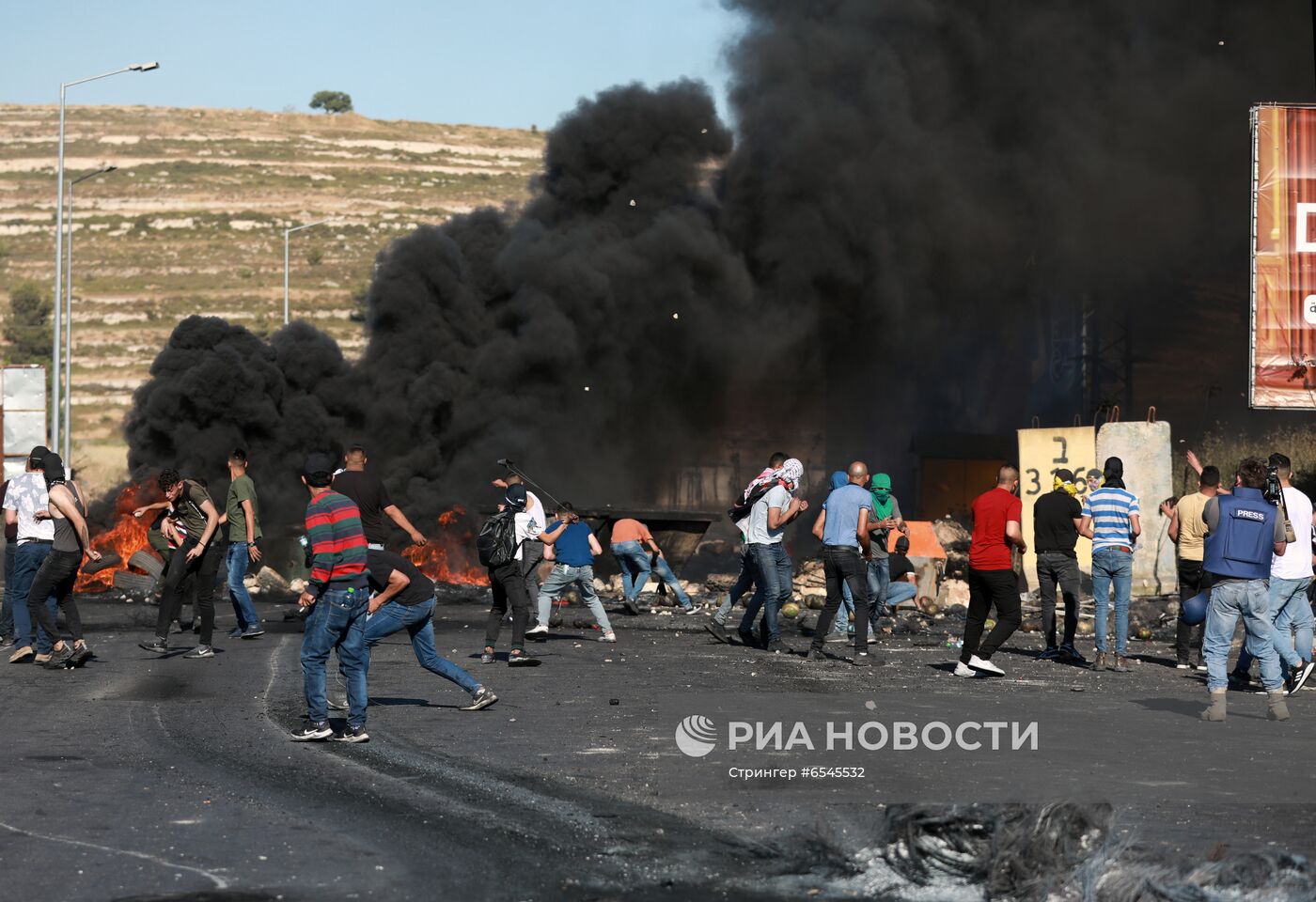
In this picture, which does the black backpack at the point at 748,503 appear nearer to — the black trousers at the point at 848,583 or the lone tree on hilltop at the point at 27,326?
the black trousers at the point at 848,583

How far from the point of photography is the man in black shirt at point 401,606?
28.2ft

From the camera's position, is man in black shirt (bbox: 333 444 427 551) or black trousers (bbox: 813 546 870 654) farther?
black trousers (bbox: 813 546 870 654)

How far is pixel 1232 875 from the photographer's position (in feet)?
15.6

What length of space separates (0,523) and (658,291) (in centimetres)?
1922

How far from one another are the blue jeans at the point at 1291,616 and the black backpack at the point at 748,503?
404cm

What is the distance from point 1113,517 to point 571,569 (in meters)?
5.21

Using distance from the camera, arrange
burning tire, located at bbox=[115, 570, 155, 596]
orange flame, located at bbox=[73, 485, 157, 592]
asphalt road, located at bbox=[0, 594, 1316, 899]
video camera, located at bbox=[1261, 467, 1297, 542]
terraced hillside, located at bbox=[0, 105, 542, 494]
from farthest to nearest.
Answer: terraced hillside, located at bbox=[0, 105, 542, 494] → orange flame, located at bbox=[73, 485, 157, 592] → burning tire, located at bbox=[115, 570, 155, 596] → video camera, located at bbox=[1261, 467, 1297, 542] → asphalt road, located at bbox=[0, 594, 1316, 899]

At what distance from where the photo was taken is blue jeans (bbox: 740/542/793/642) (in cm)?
1291

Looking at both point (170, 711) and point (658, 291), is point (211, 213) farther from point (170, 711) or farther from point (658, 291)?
point (170, 711)

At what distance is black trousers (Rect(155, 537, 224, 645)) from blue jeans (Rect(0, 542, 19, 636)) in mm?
1201

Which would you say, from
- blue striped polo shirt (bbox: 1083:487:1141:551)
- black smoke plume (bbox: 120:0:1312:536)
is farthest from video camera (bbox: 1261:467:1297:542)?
black smoke plume (bbox: 120:0:1312:536)

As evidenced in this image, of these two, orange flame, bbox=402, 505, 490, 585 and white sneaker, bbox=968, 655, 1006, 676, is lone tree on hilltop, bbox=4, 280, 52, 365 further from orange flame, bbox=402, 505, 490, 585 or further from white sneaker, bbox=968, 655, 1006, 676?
white sneaker, bbox=968, 655, 1006, 676

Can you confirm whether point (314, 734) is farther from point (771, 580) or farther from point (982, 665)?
point (771, 580)

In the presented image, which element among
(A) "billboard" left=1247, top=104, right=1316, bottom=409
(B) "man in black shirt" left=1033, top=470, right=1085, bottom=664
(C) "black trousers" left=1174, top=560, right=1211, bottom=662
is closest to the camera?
(C) "black trousers" left=1174, top=560, right=1211, bottom=662
